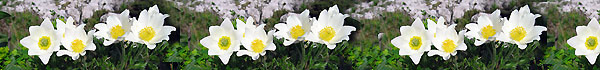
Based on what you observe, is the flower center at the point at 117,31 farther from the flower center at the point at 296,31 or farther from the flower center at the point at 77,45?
the flower center at the point at 296,31

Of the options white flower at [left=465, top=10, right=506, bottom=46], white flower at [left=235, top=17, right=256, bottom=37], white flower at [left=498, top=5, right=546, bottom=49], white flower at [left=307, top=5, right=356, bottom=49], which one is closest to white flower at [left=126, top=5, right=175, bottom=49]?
white flower at [left=235, top=17, right=256, bottom=37]

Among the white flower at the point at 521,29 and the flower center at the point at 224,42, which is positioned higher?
the white flower at the point at 521,29

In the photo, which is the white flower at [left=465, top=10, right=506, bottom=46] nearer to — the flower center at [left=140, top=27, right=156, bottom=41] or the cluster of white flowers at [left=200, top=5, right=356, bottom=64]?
the cluster of white flowers at [left=200, top=5, right=356, bottom=64]

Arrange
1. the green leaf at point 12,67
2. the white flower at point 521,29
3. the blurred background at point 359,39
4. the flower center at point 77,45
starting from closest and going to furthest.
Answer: the white flower at point 521,29
the flower center at point 77,45
the blurred background at point 359,39
the green leaf at point 12,67

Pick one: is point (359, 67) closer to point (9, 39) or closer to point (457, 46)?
point (457, 46)

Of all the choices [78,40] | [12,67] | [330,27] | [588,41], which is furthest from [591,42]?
[12,67]

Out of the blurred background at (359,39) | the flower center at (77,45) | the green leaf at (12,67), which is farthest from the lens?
the green leaf at (12,67)

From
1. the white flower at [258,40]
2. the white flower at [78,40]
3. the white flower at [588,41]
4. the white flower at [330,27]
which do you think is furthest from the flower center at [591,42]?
the white flower at [78,40]

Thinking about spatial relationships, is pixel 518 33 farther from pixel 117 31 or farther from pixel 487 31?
pixel 117 31
